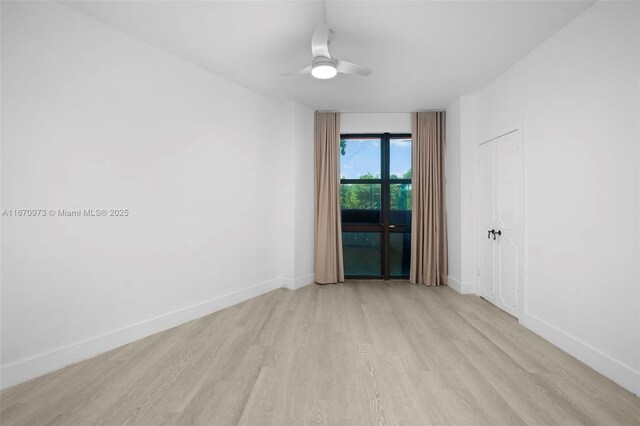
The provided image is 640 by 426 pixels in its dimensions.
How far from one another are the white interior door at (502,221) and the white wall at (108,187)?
3057mm

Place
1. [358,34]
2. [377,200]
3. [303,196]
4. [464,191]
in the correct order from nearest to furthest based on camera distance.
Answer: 1. [358,34]
2. [464,191]
3. [303,196]
4. [377,200]

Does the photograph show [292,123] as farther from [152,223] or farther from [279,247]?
[152,223]

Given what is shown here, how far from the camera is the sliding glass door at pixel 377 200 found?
189 inches

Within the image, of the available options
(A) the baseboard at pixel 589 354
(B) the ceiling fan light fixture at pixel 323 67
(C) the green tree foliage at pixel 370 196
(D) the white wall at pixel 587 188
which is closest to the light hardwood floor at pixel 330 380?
(A) the baseboard at pixel 589 354

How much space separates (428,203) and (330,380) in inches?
129

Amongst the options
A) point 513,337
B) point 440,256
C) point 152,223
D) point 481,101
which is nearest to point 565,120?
point 481,101

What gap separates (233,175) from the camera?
3621 millimetres

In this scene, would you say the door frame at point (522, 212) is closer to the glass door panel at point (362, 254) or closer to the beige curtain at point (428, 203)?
the beige curtain at point (428, 203)

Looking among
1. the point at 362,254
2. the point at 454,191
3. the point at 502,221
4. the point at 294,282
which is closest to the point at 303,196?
the point at 294,282

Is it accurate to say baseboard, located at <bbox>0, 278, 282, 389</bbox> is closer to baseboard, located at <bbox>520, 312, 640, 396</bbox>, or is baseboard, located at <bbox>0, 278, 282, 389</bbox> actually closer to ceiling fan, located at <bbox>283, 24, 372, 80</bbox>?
ceiling fan, located at <bbox>283, 24, 372, 80</bbox>

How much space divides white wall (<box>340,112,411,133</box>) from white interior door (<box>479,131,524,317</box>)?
1.29 meters

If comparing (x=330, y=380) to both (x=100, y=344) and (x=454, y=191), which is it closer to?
(x=100, y=344)

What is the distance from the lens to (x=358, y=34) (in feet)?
8.56

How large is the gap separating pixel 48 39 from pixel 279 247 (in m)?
3.10
